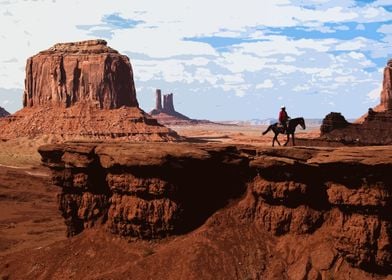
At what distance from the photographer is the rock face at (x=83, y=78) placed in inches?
5020

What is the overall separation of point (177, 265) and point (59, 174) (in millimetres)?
9830

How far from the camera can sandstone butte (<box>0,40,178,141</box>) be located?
382 feet

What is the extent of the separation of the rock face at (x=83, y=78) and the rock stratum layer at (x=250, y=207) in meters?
102

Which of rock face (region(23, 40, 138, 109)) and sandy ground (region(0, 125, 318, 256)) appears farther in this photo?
rock face (region(23, 40, 138, 109))

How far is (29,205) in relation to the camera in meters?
59.2

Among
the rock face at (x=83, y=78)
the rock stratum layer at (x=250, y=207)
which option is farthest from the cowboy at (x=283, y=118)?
the rock face at (x=83, y=78)

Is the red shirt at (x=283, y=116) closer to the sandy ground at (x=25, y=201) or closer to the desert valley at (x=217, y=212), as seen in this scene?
the desert valley at (x=217, y=212)

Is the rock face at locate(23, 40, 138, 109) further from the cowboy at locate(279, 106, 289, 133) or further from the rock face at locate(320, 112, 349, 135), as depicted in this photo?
the cowboy at locate(279, 106, 289, 133)

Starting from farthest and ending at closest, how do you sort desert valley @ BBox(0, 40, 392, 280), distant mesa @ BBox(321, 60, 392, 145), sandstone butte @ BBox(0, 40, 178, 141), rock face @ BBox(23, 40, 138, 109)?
rock face @ BBox(23, 40, 138, 109) < sandstone butte @ BBox(0, 40, 178, 141) < distant mesa @ BBox(321, 60, 392, 145) < desert valley @ BBox(0, 40, 392, 280)

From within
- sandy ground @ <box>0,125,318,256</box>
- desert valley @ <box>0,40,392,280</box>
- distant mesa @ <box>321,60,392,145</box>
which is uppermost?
distant mesa @ <box>321,60,392,145</box>

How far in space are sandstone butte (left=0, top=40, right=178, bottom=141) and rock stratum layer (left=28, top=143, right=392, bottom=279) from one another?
88.1 metres

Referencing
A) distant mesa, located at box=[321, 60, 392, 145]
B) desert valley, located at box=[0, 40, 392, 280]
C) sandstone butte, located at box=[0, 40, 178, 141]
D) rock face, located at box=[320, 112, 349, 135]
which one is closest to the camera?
desert valley, located at box=[0, 40, 392, 280]

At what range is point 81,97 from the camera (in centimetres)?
12744

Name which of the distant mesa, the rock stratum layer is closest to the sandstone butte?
the distant mesa
